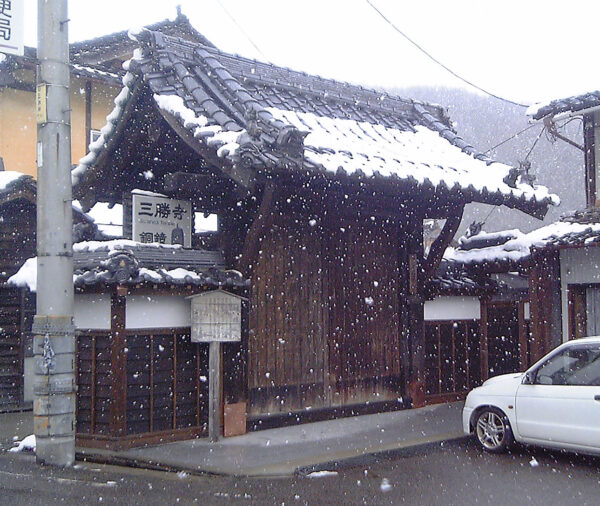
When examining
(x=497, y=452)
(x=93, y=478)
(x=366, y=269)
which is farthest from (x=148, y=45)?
(x=497, y=452)

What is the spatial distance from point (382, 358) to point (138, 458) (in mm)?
5187

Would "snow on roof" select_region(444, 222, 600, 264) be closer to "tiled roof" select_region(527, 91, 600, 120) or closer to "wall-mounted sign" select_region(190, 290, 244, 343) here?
"tiled roof" select_region(527, 91, 600, 120)

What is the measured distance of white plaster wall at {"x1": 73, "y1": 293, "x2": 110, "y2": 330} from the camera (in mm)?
9773

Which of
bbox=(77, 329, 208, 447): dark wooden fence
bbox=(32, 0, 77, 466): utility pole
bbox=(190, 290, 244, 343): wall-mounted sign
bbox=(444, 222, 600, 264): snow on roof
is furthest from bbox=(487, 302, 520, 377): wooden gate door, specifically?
bbox=(32, 0, 77, 466): utility pole

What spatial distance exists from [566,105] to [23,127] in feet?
44.8

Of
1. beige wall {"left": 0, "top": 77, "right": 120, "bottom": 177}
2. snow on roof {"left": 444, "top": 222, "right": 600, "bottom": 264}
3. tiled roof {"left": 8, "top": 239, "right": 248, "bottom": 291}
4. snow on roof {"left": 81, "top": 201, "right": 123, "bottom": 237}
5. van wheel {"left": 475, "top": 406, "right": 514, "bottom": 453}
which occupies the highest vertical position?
beige wall {"left": 0, "top": 77, "right": 120, "bottom": 177}

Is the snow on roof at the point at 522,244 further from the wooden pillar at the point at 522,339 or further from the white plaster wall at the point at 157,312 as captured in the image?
the white plaster wall at the point at 157,312

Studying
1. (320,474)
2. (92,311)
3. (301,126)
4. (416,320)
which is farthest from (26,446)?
(416,320)

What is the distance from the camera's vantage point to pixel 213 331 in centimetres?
1006

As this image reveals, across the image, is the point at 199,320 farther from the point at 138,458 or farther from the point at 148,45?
the point at 148,45

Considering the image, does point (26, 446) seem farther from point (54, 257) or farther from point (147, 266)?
point (54, 257)

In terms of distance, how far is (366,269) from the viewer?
495 inches

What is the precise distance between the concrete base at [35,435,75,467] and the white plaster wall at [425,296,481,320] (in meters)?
7.36

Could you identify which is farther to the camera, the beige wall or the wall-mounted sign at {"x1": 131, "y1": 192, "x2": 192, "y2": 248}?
the beige wall
